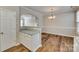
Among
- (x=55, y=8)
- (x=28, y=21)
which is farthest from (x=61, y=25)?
(x=28, y=21)

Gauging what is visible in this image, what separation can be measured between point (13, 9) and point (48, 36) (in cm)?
75

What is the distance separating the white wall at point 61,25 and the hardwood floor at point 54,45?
0.09 meters

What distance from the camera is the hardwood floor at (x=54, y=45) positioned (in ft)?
5.25

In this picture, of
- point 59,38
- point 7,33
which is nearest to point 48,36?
point 59,38

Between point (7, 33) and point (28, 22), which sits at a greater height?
point (28, 22)

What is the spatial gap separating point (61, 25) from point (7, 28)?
917 millimetres

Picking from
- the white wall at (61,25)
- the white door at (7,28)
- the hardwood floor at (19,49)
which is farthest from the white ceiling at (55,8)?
the hardwood floor at (19,49)

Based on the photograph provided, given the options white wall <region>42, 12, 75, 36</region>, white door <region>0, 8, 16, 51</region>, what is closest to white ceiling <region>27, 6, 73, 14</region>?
white wall <region>42, 12, 75, 36</region>

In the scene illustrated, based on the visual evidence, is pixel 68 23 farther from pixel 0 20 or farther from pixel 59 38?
pixel 0 20

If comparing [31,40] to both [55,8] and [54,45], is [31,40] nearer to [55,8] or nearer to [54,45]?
[54,45]

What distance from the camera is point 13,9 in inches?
61.9

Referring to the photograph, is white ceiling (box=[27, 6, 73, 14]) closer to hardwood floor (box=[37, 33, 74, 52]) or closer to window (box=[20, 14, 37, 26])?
window (box=[20, 14, 37, 26])

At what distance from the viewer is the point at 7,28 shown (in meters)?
1.59
